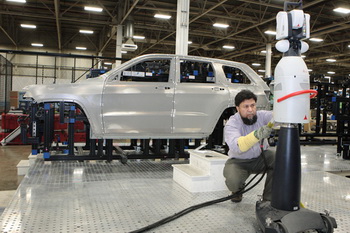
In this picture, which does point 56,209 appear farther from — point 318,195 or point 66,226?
point 318,195

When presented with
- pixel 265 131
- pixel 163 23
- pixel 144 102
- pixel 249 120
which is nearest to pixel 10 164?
pixel 144 102

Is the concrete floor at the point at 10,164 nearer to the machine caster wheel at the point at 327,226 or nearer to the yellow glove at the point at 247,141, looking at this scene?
the yellow glove at the point at 247,141

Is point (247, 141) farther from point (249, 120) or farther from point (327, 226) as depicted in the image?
point (327, 226)

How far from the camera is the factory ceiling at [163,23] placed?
13.6 metres

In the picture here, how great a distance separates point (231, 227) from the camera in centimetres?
233

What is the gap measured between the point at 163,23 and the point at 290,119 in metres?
15.8

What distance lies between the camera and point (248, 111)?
8.84ft

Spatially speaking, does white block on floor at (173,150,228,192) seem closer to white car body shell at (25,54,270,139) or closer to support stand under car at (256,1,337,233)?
white car body shell at (25,54,270,139)

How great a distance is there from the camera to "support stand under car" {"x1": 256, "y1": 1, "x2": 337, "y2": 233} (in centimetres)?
204

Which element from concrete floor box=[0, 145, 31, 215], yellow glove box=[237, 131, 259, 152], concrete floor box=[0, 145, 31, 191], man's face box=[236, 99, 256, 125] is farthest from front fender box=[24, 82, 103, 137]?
yellow glove box=[237, 131, 259, 152]

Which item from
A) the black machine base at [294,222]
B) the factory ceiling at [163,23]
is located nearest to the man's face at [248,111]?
the black machine base at [294,222]

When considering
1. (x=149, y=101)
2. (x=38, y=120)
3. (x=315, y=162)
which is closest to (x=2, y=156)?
(x=38, y=120)

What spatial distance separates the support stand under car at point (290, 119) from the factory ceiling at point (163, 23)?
1061 cm

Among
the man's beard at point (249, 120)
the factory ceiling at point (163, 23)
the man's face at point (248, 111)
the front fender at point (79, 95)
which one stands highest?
the factory ceiling at point (163, 23)
